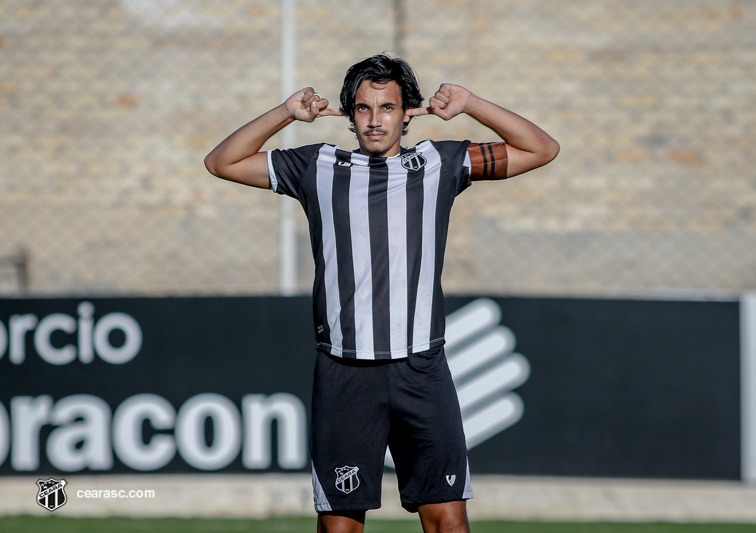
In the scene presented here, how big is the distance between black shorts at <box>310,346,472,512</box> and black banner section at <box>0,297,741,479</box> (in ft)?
7.92

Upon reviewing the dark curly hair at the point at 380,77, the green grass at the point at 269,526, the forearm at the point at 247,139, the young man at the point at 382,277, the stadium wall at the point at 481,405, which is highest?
the dark curly hair at the point at 380,77

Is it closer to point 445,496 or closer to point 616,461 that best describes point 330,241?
point 445,496

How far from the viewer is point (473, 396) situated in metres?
5.38

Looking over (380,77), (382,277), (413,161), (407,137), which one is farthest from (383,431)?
(407,137)

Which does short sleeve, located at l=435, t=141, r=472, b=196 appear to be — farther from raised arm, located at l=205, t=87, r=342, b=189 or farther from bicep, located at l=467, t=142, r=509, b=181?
raised arm, located at l=205, t=87, r=342, b=189

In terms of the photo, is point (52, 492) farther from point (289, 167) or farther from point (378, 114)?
point (378, 114)

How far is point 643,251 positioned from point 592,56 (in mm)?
1664

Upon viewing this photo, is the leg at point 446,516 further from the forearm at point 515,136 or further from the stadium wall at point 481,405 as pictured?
the stadium wall at point 481,405

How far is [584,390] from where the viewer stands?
5.42m

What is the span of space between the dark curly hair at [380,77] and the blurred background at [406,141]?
4001 millimetres

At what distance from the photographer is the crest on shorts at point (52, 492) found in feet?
17.5

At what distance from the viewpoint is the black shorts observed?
2900 millimetres

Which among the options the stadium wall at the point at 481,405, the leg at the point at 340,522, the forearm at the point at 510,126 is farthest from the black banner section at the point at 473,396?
the forearm at the point at 510,126

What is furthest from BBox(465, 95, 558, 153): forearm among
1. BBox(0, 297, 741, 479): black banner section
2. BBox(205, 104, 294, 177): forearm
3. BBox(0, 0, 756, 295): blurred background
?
BBox(0, 0, 756, 295): blurred background
